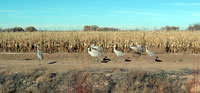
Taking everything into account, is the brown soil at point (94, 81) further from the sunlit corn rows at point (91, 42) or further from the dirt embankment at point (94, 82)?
the sunlit corn rows at point (91, 42)

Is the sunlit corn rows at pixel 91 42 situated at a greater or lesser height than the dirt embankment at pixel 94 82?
greater

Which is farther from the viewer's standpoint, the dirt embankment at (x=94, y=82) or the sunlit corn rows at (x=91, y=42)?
the sunlit corn rows at (x=91, y=42)

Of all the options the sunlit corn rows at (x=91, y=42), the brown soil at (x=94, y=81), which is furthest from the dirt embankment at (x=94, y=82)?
the sunlit corn rows at (x=91, y=42)

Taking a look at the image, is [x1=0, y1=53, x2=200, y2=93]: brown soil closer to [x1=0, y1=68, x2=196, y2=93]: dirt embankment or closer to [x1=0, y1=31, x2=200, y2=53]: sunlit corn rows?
[x1=0, y1=68, x2=196, y2=93]: dirt embankment

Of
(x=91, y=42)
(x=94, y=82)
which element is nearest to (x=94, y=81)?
(x=94, y=82)

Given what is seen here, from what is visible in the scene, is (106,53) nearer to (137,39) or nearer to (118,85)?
(137,39)

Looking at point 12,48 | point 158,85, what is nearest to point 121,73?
point 158,85

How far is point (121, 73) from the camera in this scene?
43.1 feet

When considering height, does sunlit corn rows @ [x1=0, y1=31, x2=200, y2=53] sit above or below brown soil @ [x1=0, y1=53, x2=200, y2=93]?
above

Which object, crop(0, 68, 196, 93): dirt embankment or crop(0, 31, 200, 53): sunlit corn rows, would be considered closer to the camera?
crop(0, 68, 196, 93): dirt embankment

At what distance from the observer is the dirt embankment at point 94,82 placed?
12539 millimetres

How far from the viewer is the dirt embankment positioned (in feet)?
41.1

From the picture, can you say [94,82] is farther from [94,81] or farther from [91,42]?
[91,42]

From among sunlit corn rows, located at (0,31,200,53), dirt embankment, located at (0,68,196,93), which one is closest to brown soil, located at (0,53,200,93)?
dirt embankment, located at (0,68,196,93)
